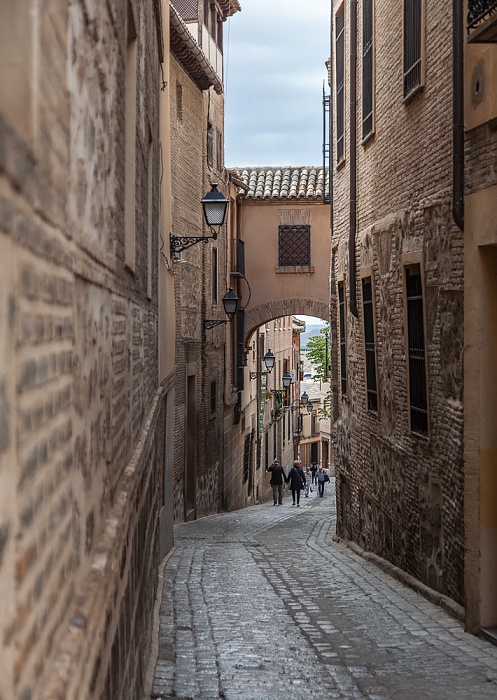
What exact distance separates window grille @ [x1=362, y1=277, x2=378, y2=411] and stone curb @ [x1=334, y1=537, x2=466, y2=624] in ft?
6.76

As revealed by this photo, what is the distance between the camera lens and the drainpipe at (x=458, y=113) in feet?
28.7

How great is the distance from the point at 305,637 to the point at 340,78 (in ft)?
36.8

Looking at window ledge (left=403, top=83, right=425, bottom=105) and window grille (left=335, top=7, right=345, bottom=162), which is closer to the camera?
window ledge (left=403, top=83, right=425, bottom=105)

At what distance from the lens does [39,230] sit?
6.89 feet

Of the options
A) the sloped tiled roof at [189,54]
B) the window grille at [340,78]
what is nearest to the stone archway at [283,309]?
the sloped tiled roof at [189,54]

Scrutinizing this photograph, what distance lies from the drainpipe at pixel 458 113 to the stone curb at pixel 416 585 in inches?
134

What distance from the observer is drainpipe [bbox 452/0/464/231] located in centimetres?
873

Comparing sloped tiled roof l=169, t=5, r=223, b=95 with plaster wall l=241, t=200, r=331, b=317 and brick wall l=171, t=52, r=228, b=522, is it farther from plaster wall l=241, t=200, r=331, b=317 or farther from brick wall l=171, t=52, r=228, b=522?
plaster wall l=241, t=200, r=331, b=317

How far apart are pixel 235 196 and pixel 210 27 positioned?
192 inches

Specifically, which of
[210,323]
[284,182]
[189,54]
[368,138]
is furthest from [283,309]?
[368,138]

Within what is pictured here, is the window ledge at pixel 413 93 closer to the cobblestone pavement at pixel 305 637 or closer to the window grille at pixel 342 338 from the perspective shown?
the cobblestone pavement at pixel 305 637

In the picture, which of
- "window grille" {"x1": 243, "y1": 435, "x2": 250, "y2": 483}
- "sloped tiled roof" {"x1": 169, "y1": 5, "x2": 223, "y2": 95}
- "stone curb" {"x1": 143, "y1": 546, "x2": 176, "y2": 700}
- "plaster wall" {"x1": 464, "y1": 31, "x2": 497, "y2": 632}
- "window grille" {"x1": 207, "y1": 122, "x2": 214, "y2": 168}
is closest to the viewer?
"stone curb" {"x1": 143, "y1": 546, "x2": 176, "y2": 700}

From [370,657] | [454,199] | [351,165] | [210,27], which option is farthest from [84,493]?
[210,27]

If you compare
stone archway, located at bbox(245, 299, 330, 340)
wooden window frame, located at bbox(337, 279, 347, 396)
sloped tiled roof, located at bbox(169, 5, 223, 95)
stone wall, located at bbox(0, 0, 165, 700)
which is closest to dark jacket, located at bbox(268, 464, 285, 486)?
stone archway, located at bbox(245, 299, 330, 340)
